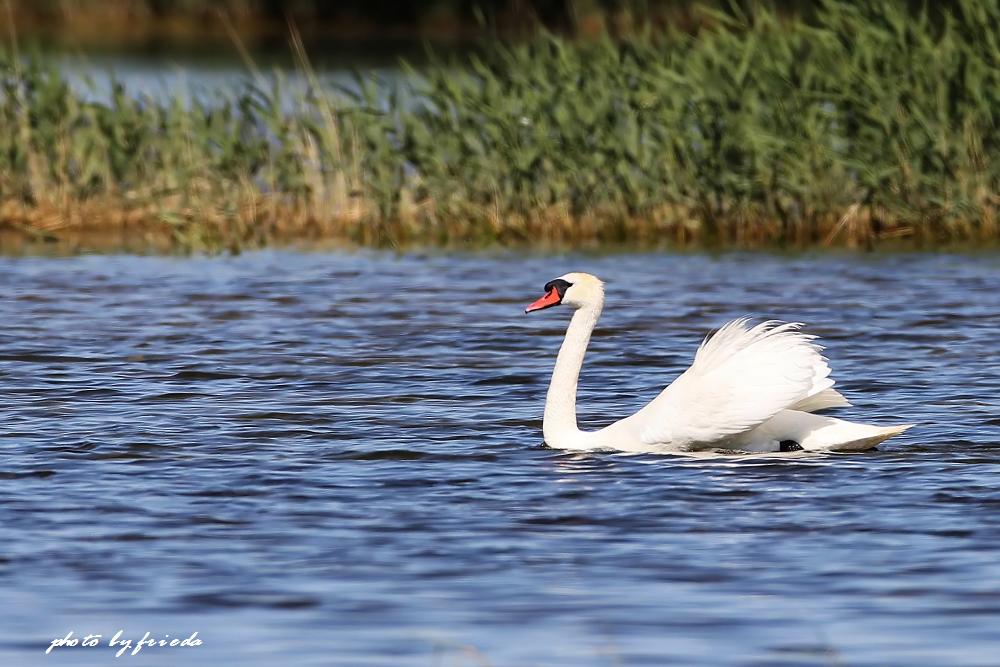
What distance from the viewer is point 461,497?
9.74 m

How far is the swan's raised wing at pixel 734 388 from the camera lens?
1056cm

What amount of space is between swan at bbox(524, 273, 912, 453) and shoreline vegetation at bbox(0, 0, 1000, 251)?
907cm

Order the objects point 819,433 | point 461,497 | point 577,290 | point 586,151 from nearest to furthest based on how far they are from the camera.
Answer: point 461,497
point 819,433
point 577,290
point 586,151

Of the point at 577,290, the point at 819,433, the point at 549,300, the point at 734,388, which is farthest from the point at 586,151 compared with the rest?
the point at 734,388

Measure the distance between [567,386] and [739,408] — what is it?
103 cm

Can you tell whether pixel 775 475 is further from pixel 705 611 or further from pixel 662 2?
pixel 662 2

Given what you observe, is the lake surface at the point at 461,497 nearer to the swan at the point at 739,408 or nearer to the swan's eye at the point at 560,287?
the swan at the point at 739,408

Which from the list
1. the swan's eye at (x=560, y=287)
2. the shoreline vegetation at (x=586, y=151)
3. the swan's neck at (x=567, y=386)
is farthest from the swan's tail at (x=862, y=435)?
the shoreline vegetation at (x=586, y=151)

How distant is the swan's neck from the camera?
11.0 m

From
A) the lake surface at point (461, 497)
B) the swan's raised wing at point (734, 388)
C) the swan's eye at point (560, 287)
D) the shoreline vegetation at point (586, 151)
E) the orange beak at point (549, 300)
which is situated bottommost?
the lake surface at point (461, 497)

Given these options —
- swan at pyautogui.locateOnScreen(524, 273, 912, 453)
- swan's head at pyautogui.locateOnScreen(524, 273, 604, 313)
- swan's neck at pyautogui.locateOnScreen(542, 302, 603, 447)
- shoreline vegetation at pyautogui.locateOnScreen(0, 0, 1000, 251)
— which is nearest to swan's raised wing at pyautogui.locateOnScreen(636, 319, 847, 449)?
swan at pyautogui.locateOnScreen(524, 273, 912, 453)

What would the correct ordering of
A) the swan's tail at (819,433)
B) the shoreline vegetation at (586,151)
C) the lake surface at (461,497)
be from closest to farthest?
the lake surface at (461,497), the swan's tail at (819,433), the shoreline vegetation at (586,151)

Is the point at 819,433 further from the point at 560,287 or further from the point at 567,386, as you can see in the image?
the point at 560,287

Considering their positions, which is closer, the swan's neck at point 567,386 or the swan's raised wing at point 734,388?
the swan's raised wing at point 734,388
